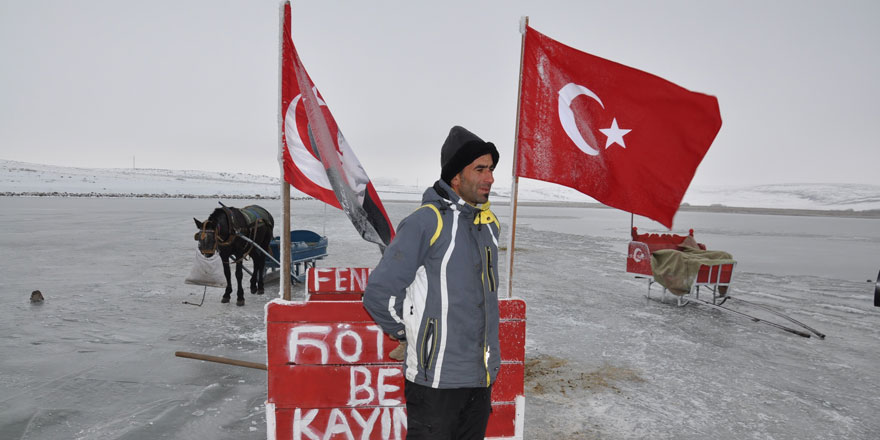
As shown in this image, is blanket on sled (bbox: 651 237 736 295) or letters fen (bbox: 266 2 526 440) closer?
letters fen (bbox: 266 2 526 440)

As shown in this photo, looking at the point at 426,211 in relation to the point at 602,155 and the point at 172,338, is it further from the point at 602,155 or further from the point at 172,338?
the point at 172,338

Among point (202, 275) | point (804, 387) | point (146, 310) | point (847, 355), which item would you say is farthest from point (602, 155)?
point (146, 310)

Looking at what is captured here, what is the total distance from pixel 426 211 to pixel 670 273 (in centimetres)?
804

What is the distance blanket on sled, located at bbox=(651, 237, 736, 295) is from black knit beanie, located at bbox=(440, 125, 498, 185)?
25.3 feet

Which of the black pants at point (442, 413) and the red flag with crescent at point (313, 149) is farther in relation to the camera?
the red flag with crescent at point (313, 149)

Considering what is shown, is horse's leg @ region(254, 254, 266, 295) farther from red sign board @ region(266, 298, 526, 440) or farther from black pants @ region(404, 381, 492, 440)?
black pants @ region(404, 381, 492, 440)

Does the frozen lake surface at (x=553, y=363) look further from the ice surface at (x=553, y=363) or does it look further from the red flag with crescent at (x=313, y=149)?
the red flag with crescent at (x=313, y=149)

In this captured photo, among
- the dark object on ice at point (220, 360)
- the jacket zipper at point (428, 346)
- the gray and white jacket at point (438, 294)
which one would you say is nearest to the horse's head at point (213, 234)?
the dark object on ice at point (220, 360)

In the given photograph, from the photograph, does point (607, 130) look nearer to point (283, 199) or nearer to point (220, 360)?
point (283, 199)

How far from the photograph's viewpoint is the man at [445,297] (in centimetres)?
210

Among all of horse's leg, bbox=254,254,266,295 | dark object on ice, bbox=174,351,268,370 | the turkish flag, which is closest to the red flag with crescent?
the turkish flag

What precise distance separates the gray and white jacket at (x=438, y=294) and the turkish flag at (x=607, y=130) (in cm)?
151

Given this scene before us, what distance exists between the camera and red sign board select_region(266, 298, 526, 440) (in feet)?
10.1

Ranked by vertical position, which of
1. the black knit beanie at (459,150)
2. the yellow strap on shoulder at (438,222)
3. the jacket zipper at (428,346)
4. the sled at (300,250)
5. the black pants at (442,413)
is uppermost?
the black knit beanie at (459,150)
